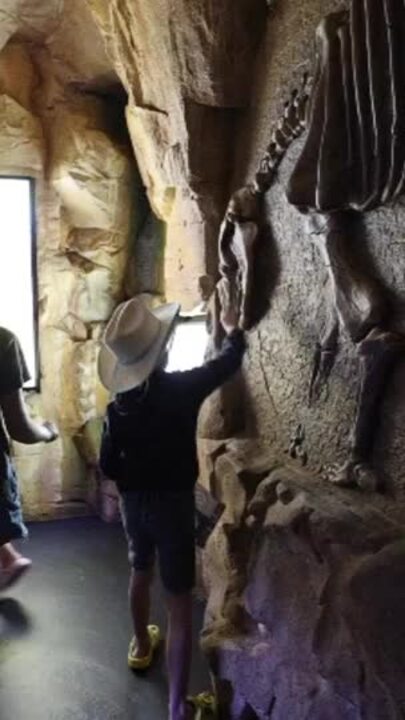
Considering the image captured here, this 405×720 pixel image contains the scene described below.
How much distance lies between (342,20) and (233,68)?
1.96ft

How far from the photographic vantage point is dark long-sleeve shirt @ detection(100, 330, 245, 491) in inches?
82.1

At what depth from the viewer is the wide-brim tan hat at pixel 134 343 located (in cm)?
209

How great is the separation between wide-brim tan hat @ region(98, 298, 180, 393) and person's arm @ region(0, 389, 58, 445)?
2.53 ft

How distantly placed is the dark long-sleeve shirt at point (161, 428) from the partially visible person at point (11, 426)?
0.76 metres

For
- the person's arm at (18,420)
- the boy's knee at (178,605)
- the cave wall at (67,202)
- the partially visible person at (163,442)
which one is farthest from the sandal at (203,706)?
the cave wall at (67,202)

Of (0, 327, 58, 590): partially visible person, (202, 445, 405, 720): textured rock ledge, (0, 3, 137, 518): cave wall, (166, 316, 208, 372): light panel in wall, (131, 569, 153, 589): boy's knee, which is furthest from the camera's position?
(0, 3, 137, 518): cave wall

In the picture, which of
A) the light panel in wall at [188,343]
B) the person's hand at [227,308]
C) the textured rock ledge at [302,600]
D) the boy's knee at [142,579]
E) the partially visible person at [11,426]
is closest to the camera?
the textured rock ledge at [302,600]

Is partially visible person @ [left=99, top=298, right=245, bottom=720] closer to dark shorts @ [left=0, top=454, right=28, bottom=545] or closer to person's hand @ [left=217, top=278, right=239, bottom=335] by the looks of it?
person's hand @ [left=217, top=278, right=239, bottom=335]

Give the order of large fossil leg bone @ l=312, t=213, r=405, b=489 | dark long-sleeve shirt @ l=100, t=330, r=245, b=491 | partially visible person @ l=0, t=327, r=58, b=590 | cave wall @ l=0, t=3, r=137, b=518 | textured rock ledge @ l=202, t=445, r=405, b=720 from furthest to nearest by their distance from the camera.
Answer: cave wall @ l=0, t=3, r=137, b=518 → partially visible person @ l=0, t=327, r=58, b=590 → dark long-sleeve shirt @ l=100, t=330, r=245, b=491 → large fossil leg bone @ l=312, t=213, r=405, b=489 → textured rock ledge @ l=202, t=445, r=405, b=720

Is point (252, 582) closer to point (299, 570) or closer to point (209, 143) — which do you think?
point (299, 570)

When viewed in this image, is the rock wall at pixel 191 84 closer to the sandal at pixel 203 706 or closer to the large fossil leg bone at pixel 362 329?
the large fossil leg bone at pixel 362 329

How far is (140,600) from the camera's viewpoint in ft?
7.94

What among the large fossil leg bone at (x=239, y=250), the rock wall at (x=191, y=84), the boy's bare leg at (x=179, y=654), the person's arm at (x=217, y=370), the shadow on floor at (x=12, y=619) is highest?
the rock wall at (x=191, y=84)

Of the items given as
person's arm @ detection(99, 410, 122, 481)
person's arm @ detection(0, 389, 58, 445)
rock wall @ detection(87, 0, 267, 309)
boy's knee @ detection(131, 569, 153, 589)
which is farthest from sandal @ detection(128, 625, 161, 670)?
rock wall @ detection(87, 0, 267, 309)
